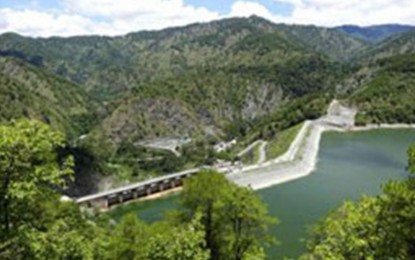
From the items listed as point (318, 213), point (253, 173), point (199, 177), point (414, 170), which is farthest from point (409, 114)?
point (414, 170)

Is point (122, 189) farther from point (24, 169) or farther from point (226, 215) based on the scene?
point (24, 169)

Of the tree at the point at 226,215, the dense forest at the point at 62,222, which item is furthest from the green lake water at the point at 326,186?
the dense forest at the point at 62,222

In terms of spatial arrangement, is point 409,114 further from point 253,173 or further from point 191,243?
point 191,243

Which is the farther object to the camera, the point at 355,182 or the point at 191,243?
the point at 355,182

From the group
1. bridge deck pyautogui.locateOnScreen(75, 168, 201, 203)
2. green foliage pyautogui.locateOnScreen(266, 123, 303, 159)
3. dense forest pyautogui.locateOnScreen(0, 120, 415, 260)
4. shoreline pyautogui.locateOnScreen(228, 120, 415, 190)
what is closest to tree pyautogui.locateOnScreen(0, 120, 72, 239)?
dense forest pyautogui.locateOnScreen(0, 120, 415, 260)

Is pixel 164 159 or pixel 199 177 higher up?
pixel 199 177

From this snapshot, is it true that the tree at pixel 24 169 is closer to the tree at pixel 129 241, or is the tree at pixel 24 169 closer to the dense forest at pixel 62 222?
the dense forest at pixel 62 222

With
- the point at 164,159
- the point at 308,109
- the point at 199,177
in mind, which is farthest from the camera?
the point at 308,109

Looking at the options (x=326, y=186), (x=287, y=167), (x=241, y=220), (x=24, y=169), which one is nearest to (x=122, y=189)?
(x=287, y=167)
